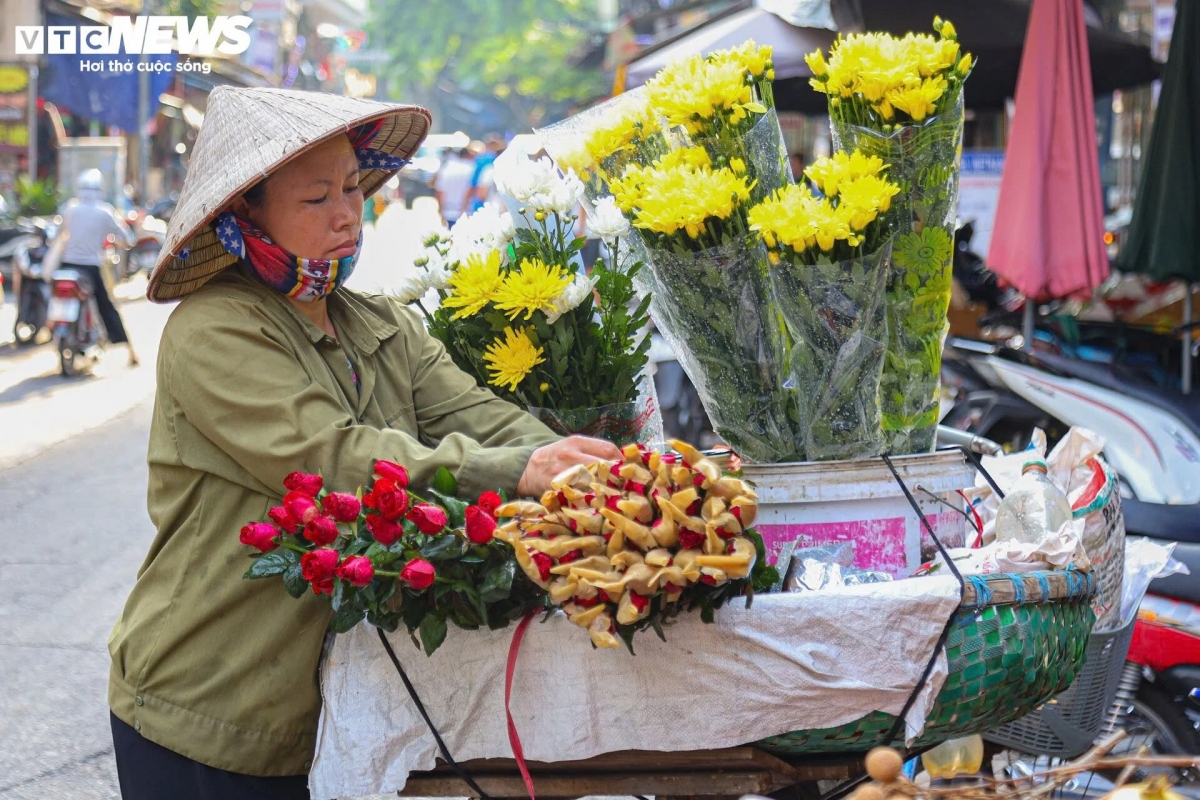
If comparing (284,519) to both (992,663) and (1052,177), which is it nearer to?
(992,663)

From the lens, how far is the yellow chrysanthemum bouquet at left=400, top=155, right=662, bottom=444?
229cm

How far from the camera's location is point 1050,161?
536cm

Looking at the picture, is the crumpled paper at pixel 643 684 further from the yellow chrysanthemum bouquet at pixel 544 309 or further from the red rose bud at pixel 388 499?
the yellow chrysanthemum bouquet at pixel 544 309

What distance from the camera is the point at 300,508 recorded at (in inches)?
65.7

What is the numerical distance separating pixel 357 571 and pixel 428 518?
12 cm

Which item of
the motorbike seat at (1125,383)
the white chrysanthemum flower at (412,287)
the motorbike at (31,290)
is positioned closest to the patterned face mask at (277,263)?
the white chrysanthemum flower at (412,287)

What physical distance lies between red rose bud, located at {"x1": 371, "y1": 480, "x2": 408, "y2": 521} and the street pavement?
94 cm

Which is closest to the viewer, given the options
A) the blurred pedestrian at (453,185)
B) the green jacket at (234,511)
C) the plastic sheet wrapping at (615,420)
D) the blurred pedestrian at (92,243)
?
the green jacket at (234,511)

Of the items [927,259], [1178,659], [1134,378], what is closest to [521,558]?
[927,259]

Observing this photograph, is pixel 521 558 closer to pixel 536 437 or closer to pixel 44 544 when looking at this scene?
pixel 536 437

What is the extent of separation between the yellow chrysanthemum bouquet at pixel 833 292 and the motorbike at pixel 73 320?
9646 mm

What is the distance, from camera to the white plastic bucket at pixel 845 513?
7.27 feet

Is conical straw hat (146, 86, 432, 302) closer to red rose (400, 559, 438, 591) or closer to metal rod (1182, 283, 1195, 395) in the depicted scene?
red rose (400, 559, 438, 591)

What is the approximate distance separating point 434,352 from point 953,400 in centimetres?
367
